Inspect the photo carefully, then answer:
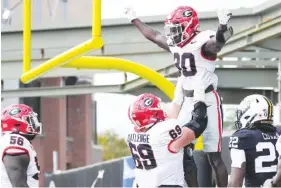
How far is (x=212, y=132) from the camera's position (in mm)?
8523

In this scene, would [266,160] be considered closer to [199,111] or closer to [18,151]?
[199,111]

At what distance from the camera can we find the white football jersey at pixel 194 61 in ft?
27.8

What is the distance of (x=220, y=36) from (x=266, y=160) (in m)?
1.02

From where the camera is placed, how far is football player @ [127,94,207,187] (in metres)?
7.57

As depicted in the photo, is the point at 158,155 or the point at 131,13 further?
the point at 131,13

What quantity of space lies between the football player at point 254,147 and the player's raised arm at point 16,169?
63.9 inches

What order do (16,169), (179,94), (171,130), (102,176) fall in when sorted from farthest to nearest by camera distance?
1. (102,176)
2. (179,94)
3. (16,169)
4. (171,130)

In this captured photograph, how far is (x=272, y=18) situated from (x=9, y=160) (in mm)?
6220

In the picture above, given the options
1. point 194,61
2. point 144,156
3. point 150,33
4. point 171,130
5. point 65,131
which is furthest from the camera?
point 65,131

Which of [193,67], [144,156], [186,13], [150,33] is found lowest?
[144,156]

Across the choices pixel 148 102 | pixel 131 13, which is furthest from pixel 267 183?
pixel 131 13

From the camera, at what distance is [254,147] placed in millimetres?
7906

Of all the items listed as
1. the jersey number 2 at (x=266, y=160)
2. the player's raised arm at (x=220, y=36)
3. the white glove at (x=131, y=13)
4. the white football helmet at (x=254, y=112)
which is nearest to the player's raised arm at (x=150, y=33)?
the white glove at (x=131, y=13)


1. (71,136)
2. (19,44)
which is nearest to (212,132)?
(19,44)
